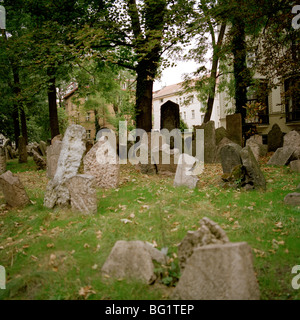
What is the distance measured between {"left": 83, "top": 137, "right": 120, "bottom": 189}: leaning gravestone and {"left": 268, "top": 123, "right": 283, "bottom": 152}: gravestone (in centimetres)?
945

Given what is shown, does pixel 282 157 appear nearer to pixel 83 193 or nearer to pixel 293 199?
pixel 293 199

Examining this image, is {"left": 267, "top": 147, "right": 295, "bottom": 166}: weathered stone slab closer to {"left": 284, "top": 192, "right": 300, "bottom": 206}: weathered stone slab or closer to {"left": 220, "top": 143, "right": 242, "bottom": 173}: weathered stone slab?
{"left": 220, "top": 143, "right": 242, "bottom": 173}: weathered stone slab

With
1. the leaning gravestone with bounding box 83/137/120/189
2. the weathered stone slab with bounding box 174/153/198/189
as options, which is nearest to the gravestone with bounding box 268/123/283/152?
the weathered stone slab with bounding box 174/153/198/189

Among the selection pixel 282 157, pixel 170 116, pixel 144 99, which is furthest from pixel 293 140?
pixel 144 99

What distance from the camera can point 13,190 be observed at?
19.0 ft

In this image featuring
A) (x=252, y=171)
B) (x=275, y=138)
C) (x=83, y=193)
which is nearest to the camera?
(x=83, y=193)

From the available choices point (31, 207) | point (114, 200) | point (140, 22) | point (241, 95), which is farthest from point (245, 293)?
point (241, 95)

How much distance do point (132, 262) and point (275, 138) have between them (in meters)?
12.3

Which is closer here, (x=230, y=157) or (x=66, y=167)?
(x=66, y=167)

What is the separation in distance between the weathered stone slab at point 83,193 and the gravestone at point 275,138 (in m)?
11.1

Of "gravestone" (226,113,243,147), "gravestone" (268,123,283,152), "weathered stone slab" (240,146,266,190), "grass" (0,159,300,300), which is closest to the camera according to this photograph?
"grass" (0,159,300,300)

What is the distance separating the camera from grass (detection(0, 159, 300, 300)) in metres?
3.05

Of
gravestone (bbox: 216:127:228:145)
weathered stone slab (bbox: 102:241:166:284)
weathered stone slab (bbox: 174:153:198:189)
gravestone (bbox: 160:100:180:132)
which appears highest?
gravestone (bbox: 160:100:180:132)

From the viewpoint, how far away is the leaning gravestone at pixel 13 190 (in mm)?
5754
